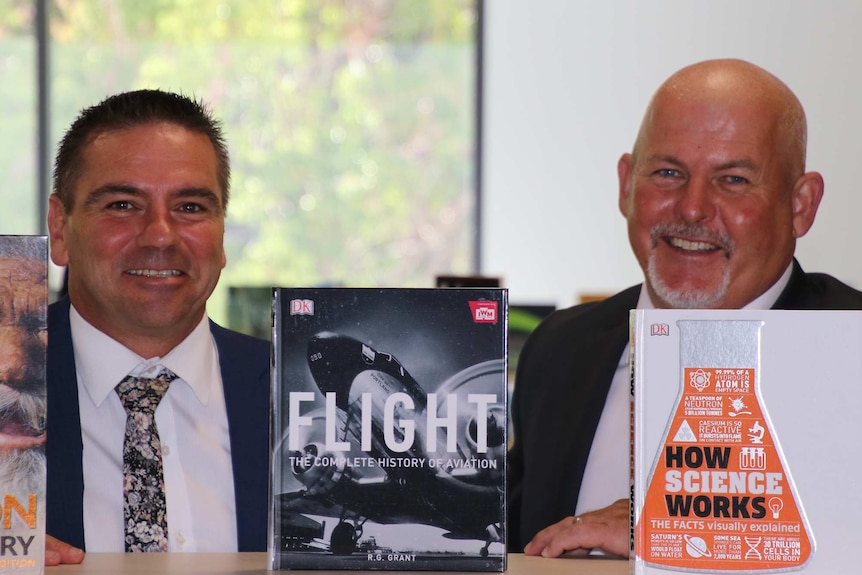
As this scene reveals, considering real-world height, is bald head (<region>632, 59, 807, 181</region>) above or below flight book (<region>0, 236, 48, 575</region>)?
above

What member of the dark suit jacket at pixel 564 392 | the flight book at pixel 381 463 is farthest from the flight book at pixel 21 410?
the dark suit jacket at pixel 564 392

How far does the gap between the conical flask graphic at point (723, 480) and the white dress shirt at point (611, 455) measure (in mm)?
933

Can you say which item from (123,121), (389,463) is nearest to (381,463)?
(389,463)

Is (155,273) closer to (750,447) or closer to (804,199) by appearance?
(750,447)

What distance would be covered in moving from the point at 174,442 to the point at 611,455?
0.83 m

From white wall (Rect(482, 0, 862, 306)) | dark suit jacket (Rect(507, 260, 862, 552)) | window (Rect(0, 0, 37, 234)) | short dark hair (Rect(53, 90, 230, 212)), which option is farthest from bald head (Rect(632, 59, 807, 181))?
window (Rect(0, 0, 37, 234))

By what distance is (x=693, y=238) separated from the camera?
2.12 metres

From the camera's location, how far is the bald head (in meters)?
2.13

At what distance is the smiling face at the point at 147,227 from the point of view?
1.74 metres

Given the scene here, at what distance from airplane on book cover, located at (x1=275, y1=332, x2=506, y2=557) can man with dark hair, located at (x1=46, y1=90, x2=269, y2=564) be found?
54cm

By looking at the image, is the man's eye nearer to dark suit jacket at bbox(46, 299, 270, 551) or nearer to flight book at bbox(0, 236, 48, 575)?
dark suit jacket at bbox(46, 299, 270, 551)

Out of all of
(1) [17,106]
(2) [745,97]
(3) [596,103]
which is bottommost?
(2) [745,97]

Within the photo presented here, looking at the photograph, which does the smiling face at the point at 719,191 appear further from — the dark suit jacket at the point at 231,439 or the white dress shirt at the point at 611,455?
the dark suit jacket at the point at 231,439

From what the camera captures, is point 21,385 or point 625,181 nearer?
point 21,385
